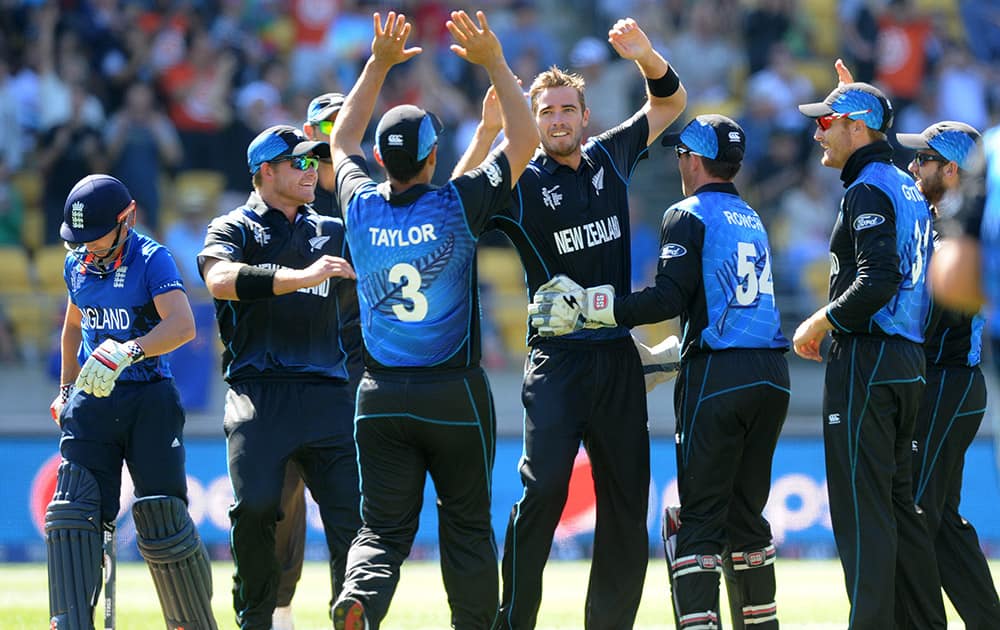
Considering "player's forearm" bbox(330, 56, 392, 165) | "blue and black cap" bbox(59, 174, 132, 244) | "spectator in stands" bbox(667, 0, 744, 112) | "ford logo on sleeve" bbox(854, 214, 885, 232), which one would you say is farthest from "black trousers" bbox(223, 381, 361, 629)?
"spectator in stands" bbox(667, 0, 744, 112)

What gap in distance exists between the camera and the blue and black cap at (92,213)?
7082 millimetres

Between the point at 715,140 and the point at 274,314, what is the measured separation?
99.5 inches

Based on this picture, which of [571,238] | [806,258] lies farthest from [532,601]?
[806,258]

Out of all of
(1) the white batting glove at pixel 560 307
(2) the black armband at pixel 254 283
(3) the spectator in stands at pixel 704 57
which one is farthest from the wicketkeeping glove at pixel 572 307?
(3) the spectator in stands at pixel 704 57

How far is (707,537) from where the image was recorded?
22.6 ft

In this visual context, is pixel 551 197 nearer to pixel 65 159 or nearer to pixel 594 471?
pixel 594 471

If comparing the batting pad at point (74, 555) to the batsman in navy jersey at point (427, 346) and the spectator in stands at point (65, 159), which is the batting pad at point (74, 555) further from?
the spectator in stands at point (65, 159)

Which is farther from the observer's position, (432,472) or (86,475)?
(86,475)

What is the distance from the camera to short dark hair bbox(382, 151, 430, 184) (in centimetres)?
640

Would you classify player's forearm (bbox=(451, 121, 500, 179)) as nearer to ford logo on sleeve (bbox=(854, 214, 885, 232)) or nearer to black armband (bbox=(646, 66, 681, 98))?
black armband (bbox=(646, 66, 681, 98))

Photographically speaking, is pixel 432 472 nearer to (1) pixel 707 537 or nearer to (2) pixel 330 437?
(2) pixel 330 437

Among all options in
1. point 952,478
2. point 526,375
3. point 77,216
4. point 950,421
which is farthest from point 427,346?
point 952,478

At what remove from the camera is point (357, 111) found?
6770 millimetres

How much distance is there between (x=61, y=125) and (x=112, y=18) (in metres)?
1.91
